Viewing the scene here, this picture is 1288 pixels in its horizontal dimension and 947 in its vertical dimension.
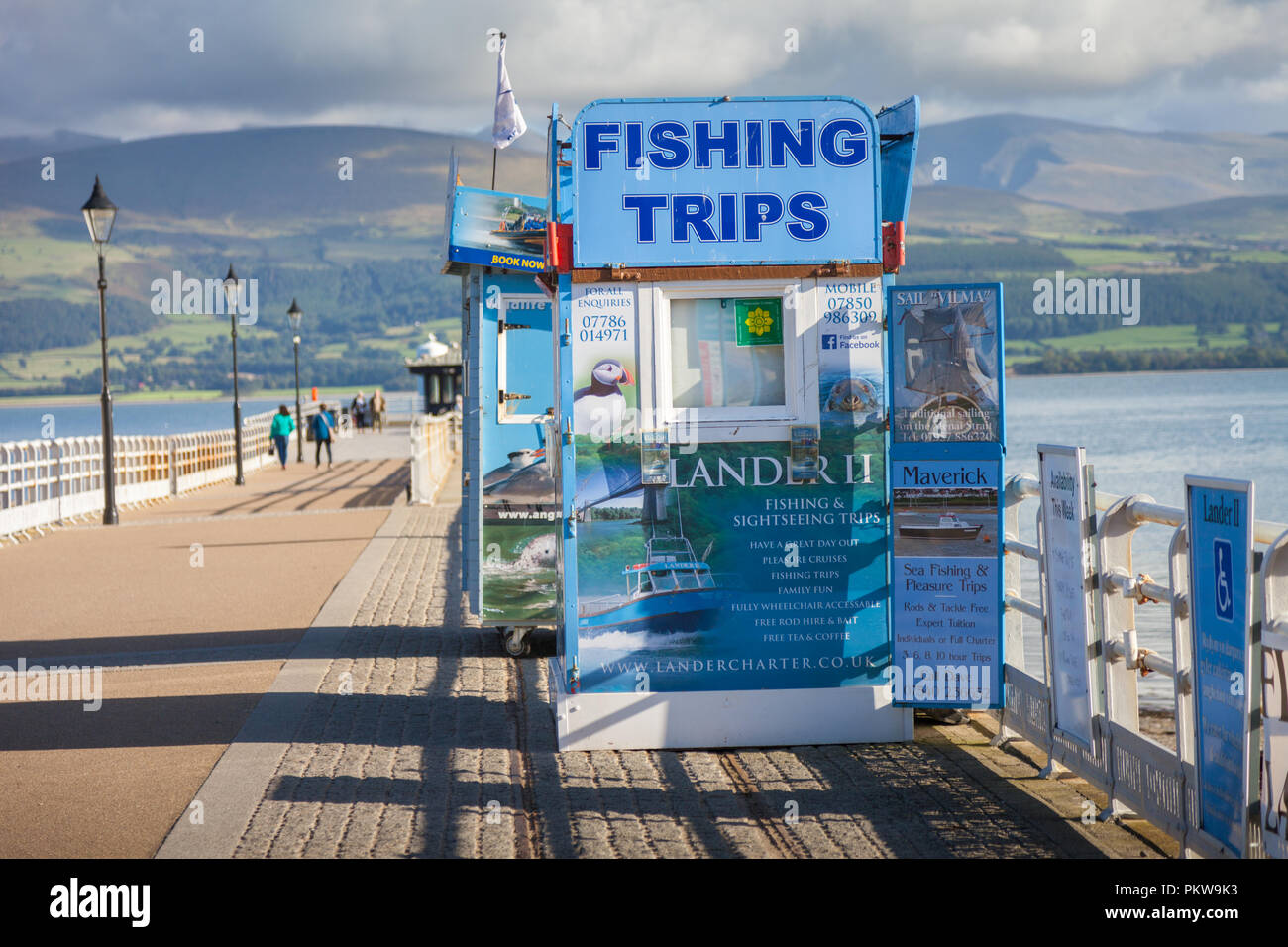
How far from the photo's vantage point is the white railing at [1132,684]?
440 cm

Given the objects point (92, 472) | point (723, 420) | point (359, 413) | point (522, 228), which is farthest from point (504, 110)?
point (359, 413)

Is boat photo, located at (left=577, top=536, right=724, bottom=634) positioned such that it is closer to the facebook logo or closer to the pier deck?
the pier deck

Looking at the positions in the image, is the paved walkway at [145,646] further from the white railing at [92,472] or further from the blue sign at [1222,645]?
the blue sign at [1222,645]

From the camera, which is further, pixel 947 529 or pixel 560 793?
pixel 947 529

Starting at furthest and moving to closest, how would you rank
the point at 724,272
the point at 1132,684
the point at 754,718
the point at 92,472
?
the point at 92,472 → the point at 754,718 → the point at 724,272 → the point at 1132,684

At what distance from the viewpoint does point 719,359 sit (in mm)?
6574

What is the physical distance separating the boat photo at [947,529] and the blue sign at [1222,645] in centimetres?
185

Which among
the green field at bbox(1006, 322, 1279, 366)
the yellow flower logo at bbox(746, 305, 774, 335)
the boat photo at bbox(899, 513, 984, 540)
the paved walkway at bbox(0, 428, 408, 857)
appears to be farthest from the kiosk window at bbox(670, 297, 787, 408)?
the green field at bbox(1006, 322, 1279, 366)

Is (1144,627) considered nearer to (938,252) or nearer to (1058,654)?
(1058,654)

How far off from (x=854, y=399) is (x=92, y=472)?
65.7 ft

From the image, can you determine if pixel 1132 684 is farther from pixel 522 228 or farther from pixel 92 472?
pixel 92 472

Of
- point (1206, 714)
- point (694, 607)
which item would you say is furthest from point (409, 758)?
point (1206, 714)
